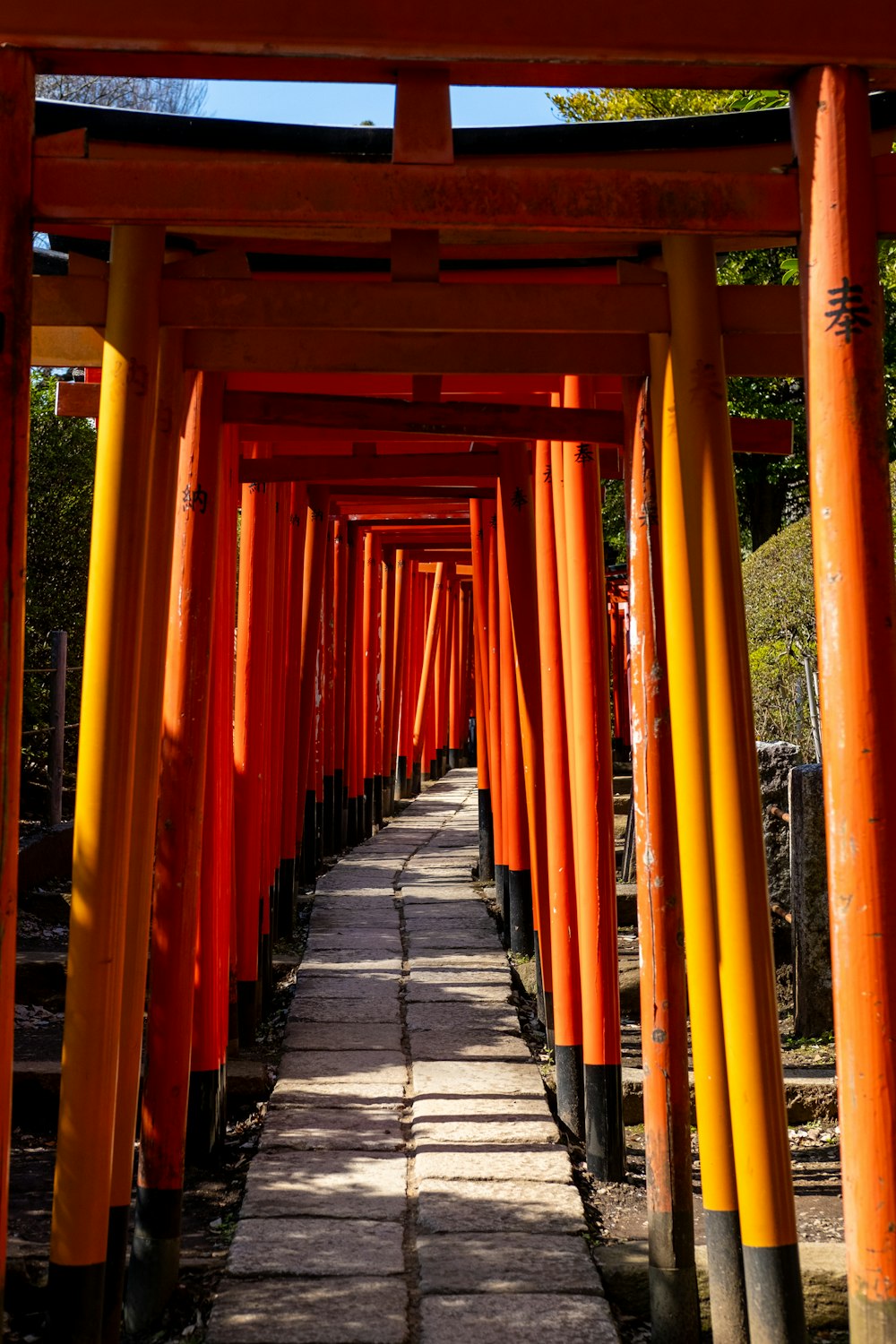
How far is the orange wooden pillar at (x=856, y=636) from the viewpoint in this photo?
8.27 feet

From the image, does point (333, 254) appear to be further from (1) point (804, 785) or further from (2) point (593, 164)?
(1) point (804, 785)

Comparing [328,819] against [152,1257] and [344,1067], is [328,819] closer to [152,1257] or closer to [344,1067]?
[344,1067]

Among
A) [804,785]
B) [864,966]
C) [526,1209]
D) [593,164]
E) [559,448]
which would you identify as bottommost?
[526,1209]

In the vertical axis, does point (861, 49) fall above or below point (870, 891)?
above

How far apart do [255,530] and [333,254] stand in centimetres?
240

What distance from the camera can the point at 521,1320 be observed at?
11.5 feet

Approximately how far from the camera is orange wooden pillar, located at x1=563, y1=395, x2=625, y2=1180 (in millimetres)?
4660

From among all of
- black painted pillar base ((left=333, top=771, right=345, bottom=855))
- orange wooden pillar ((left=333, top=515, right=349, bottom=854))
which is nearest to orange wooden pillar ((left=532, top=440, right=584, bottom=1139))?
orange wooden pillar ((left=333, top=515, right=349, bottom=854))

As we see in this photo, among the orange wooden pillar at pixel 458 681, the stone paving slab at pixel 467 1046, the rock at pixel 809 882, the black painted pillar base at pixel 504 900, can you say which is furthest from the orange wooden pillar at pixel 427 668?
the rock at pixel 809 882

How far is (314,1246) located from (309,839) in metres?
6.33

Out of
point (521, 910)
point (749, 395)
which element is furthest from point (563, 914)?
point (749, 395)

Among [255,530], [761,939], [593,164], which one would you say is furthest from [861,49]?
[255,530]

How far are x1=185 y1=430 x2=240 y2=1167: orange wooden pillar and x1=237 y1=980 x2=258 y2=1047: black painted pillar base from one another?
111 cm

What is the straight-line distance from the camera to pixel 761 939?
2988 mm
